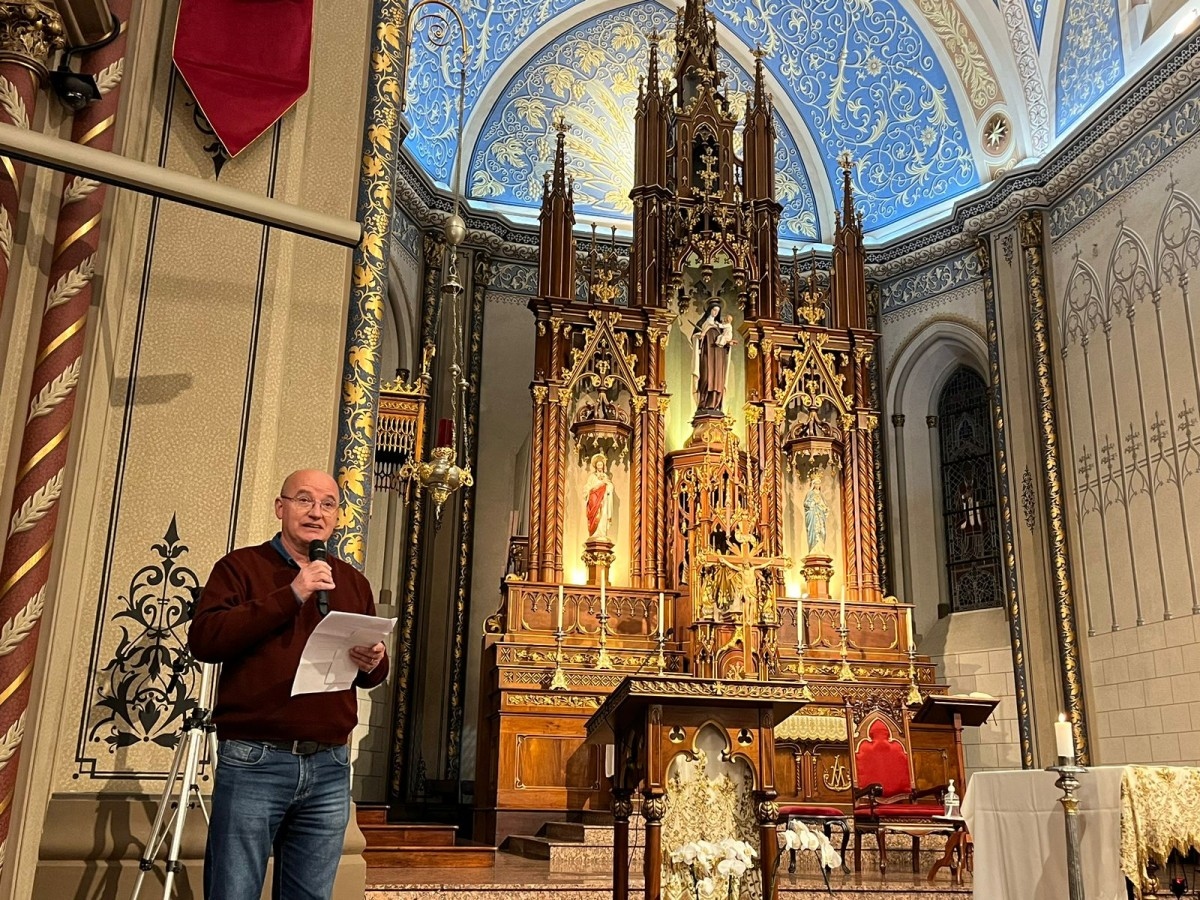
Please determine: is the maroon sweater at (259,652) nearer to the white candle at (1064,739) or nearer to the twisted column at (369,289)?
the twisted column at (369,289)

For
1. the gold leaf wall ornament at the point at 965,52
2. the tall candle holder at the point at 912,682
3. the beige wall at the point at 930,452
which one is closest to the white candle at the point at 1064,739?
the tall candle holder at the point at 912,682

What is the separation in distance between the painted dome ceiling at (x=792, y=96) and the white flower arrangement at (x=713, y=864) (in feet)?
30.7

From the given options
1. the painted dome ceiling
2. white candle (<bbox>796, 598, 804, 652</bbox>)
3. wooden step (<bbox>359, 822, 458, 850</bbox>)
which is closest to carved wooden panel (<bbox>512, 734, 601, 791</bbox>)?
wooden step (<bbox>359, 822, 458, 850</bbox>)

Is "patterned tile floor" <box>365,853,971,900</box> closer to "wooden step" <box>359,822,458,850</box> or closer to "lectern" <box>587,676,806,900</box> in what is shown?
"wooden step" <box>359,822,458,850</box>

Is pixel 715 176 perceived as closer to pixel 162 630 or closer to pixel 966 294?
pixel 966 294

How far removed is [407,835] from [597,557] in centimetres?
318

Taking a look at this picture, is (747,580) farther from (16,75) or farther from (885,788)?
(16,75)

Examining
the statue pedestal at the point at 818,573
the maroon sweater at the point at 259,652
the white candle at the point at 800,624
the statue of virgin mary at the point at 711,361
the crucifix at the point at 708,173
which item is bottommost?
the maroon sweater at the point at 259,652

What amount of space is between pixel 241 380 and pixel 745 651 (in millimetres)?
5841

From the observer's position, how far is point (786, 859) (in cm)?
761

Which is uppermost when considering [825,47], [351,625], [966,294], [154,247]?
[825,47]

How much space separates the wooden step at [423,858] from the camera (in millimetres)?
6973

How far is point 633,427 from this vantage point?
35.1 feet

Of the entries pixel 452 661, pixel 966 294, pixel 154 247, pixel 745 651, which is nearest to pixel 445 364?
pixel 452 661
